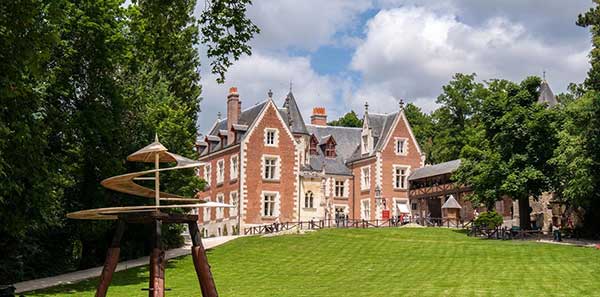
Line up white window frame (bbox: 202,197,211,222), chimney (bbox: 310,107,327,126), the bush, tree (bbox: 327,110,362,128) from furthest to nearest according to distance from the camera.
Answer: tree (bbox: 327,110,362,128) → chimney (bbox: 310,107,327,126) → white window frame (bbox: 202,197,211,222) → the bush

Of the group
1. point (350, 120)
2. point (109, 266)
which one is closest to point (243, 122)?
point (350, 120)

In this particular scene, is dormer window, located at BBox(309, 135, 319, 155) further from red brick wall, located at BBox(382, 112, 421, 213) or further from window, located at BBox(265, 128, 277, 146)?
window, located at BBox(265, 128, 277, 146)

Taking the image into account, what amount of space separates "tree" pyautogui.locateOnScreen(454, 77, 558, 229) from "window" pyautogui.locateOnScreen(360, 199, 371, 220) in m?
14.1

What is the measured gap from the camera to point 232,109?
169 feet

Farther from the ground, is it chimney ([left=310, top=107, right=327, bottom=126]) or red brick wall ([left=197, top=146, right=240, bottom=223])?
chimney ([left=310, top=107, right=327, bottom=126])

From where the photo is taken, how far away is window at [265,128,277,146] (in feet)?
162

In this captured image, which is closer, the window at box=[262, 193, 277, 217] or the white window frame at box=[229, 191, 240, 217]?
the white window frame at box=[229, 191, 240, 217]

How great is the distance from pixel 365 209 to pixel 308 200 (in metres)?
6.38

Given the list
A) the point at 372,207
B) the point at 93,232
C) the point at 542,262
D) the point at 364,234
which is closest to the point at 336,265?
the point at 542,262

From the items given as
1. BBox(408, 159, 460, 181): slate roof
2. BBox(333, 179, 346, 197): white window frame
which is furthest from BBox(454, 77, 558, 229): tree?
BBox(333, 179, 346, 197): white window frame

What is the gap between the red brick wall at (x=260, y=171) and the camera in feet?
160

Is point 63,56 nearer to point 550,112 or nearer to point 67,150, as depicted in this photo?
point 67,150

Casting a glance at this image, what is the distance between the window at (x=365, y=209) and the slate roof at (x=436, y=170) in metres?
3.76

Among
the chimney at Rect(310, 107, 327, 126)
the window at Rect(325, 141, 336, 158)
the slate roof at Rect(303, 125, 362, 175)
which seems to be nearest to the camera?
the slate roof at Rect(303, 125, 362, 175)
